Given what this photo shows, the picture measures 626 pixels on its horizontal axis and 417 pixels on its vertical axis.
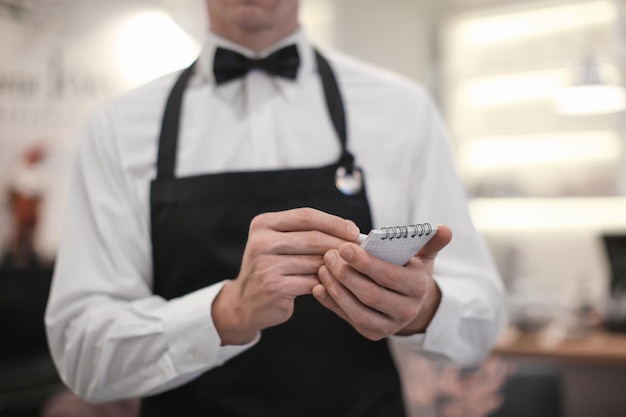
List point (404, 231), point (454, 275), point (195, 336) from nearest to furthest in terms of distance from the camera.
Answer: point (404, 231)
point (195, 336)
point (454, 275)

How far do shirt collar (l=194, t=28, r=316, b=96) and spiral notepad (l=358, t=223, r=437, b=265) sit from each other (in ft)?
1.70

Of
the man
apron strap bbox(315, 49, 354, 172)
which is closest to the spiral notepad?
the man

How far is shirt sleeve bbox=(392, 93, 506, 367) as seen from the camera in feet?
3.39

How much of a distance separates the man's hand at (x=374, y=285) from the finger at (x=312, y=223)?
0.07ft

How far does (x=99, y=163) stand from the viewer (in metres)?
1.18

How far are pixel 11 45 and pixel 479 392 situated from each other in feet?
5.84

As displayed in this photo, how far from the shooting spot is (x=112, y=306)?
1067mm

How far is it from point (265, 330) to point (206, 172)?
26 cm

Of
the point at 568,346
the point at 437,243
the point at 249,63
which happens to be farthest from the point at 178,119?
the point at 568,346

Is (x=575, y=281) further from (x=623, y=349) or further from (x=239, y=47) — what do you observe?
(x=239, y=47)

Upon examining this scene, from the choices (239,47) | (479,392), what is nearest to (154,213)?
(239,47)

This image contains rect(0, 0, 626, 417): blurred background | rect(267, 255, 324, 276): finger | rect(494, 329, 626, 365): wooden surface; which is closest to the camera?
rect(267, 255, 324, 276): finger

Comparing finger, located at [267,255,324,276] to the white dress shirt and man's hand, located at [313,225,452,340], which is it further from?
the white dress shirt

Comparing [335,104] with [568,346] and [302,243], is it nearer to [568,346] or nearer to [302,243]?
[302,243]
